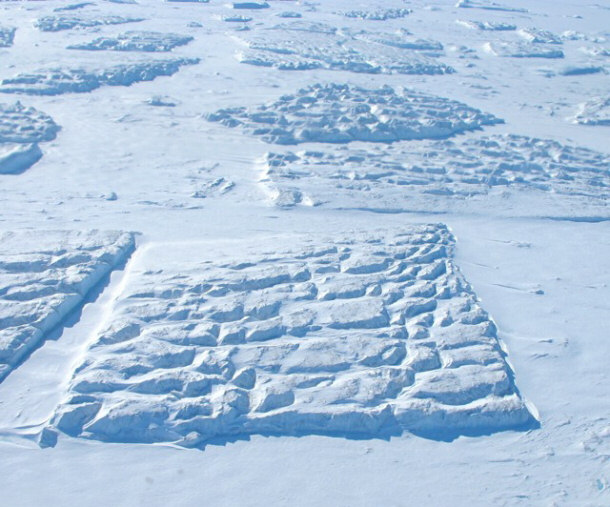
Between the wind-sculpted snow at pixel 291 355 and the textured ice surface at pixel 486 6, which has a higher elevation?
the textured ice surface at pixel 486 6

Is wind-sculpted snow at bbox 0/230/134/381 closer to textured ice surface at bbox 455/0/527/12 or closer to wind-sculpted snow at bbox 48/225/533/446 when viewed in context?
wind-sculpted snow at bbox 48/225/533/446

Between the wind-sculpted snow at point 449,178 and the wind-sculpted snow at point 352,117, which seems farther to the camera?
the wind-sculpted snow at point 352,117

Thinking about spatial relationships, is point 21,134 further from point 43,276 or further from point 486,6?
point 486,6

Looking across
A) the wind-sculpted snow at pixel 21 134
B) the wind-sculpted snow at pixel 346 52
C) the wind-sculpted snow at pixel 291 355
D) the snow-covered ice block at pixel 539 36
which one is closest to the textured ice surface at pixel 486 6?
the snow-covered ice block at pixel 539 36

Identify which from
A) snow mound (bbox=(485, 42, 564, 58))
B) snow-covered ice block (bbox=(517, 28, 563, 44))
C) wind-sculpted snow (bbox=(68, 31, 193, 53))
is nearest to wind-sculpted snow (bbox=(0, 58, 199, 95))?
wind-sculpted snow (bbox=(68, 31, 193, 53))

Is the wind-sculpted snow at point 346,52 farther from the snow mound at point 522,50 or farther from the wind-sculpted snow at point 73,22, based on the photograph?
the wind-sculpted snow at point 73,22

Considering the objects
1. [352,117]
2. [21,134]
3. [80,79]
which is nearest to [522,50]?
[352,117]

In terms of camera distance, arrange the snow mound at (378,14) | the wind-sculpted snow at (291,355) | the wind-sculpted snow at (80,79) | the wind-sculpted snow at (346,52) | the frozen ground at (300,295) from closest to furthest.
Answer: the frozen ground at (300,295), the wind-sculpted snow at (291,355), the wind-sculpted snow at (80,79), the wind-sculpted snow at (346,52), the snow mound at (378,14)

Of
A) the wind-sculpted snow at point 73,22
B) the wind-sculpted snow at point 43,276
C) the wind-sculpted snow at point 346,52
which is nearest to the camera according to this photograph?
the wind-sculpted snow at point 43,276
